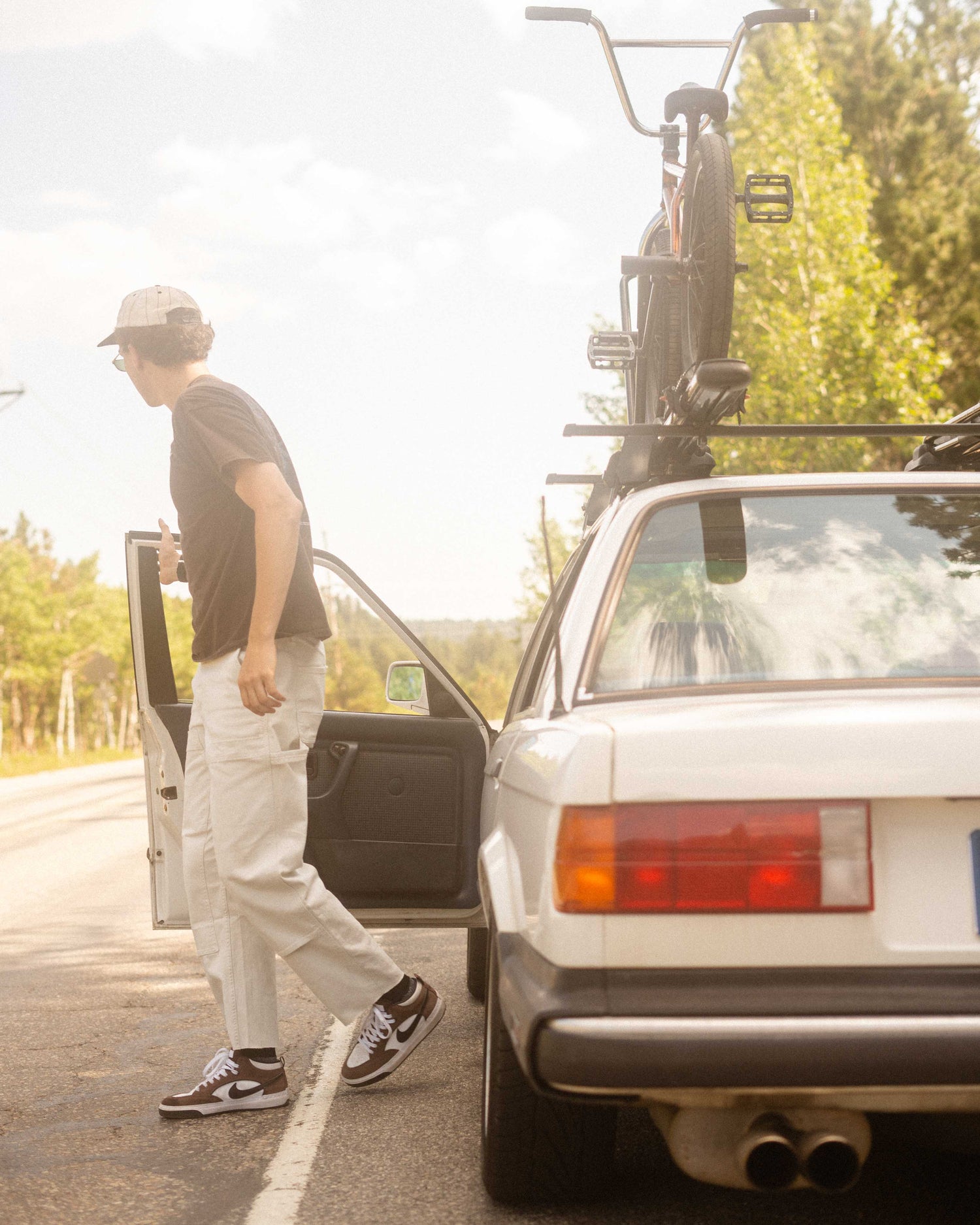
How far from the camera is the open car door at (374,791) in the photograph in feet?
15.0

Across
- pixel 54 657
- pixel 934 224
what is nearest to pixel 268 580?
pixel 934 224

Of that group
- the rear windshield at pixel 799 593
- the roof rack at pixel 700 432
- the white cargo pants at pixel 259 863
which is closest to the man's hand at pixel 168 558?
the white cargo pants at pixel 259 863

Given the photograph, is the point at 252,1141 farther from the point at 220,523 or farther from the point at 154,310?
the point at 154,310

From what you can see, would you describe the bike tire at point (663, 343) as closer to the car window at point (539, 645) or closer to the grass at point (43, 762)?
the car window at point (539, 645)

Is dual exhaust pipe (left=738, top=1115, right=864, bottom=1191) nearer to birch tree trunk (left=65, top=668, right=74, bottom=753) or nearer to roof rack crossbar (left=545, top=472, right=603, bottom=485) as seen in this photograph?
roof rack crossbar (left=545, top=472, right=603, bottom=485)

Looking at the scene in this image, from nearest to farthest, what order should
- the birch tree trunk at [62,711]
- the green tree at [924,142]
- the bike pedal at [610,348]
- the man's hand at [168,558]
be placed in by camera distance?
the man's hand at [168,558]
the bike pedal at [610,348]
the green tree at [924,142]
the birch tree trunk at [62,711]

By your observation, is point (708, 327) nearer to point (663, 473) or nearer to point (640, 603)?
point (663, 473)

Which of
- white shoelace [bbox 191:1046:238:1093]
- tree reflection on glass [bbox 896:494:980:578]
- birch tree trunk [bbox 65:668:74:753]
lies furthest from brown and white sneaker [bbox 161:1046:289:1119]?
birch tree trunk [bbox 65:668:74:753]

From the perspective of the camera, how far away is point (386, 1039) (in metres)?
4.23

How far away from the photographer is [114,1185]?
Result: 11.2ft

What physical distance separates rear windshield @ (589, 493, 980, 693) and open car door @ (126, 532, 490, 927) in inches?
63.4

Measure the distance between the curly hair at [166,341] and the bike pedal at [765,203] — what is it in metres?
2.33

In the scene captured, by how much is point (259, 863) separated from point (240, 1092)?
2.16ft

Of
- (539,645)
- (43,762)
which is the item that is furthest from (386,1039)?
(43,762)
